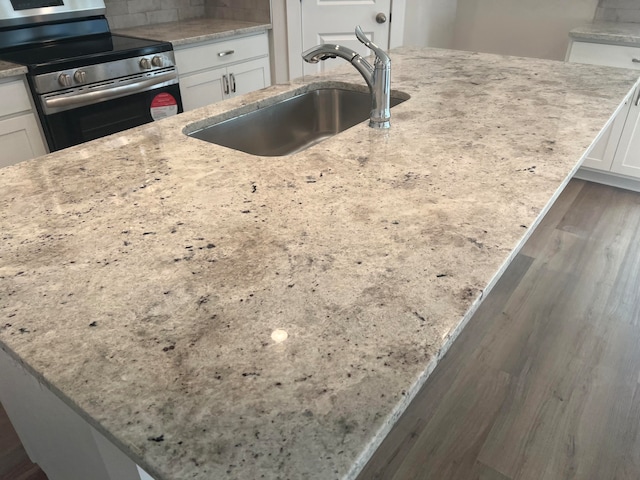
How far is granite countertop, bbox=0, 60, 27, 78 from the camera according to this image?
211 centimetres

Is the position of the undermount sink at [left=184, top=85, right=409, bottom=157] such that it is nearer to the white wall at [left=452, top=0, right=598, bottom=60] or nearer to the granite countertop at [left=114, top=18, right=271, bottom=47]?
the granite countertop at [left=114, top=18, right=271, bottom=47]

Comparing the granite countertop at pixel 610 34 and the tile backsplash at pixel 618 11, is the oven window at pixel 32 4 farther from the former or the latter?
the tile backsplash at pixel 618 11

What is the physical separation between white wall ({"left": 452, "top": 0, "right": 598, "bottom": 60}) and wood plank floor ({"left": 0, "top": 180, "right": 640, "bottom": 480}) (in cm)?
187

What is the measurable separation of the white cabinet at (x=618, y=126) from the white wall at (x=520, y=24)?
0.66 metres

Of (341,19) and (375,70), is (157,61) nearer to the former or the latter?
(341,19)

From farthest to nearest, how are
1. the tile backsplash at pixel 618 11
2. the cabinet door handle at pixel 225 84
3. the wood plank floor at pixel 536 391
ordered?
the tile backsplash at pixel 618 11
the cabinet door handle at pixel 225 84
the wood plank floor at pixel 536 391

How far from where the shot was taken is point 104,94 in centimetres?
242

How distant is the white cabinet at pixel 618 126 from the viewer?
112 inches

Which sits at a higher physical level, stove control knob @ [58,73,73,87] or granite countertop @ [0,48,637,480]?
granite countertop @ [0,48,637,480]

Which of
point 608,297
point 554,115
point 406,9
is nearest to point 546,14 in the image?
point 406,9

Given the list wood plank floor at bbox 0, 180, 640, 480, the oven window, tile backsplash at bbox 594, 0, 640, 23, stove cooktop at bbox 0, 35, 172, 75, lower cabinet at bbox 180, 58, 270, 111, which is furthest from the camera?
tile backsplash at bbox 594, 0, 640, 23

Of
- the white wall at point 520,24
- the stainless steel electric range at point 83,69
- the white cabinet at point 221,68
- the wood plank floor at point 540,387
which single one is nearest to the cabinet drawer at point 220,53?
the white cabinet at point 221,68

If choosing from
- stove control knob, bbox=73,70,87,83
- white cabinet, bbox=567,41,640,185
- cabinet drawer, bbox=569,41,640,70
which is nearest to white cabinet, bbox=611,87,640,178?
white cabinet, bbox=567,41,640,185

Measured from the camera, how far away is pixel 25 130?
7.45 feet
